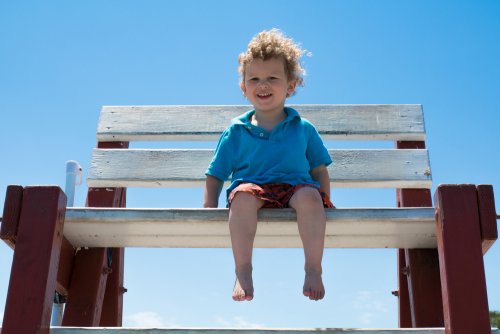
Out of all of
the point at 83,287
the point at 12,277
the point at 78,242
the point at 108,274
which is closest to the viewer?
the point at 12,277

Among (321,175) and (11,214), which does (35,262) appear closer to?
(11,214)

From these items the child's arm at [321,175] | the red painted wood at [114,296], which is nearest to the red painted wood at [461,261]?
the child's arm at [321,175]

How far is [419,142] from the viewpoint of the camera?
3973 mm

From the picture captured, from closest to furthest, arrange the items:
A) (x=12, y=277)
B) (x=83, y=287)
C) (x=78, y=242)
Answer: (x=12, y=277), (x=78, y=242), (x=83, y=287)

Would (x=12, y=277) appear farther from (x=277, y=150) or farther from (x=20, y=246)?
(x=277, y=150)

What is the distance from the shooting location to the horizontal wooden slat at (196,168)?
3.73 metres

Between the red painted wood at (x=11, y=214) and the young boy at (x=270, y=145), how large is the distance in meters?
0.79

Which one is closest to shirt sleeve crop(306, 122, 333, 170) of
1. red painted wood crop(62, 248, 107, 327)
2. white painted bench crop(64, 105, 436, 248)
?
white painted bench crop(64, 105, 436, 248)

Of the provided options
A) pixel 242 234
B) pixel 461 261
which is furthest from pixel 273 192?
pixel 461 261

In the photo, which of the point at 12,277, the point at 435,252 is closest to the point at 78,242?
the point at 12,277

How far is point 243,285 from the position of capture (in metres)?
2.42

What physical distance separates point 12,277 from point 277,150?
1329mm

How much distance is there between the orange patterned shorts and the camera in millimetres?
2684

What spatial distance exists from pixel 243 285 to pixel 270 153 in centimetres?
81
